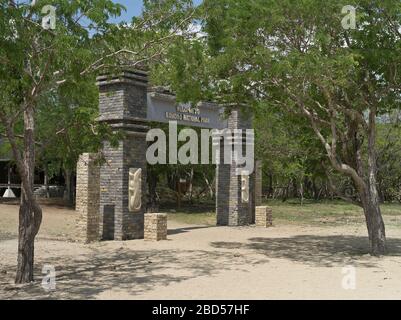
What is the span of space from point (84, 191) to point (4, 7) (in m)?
7.54

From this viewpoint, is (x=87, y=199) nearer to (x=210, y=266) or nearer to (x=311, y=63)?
(x=210, y=266)

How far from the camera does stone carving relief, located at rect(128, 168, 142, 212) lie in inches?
614

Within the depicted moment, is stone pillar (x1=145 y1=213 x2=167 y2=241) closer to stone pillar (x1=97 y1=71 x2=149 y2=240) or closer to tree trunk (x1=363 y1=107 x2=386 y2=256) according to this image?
stone pillar (x1=97 y1=71 x2=149 y2=240)

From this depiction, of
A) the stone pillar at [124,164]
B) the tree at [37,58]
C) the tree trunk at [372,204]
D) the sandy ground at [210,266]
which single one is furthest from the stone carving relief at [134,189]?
the tree trunk at [372,204]

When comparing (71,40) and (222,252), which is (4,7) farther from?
(222,252)

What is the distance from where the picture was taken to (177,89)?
13352 millimetres

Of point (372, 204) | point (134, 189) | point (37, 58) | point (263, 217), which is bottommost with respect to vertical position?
point (263, 217)

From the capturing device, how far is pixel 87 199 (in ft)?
47.6

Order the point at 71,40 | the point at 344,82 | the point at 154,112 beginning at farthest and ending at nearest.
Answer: the point at 154,112 → the point at 344,82 → the point at 71,40

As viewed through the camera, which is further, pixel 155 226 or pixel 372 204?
pixel 155 226

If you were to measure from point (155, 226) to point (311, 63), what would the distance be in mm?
6943

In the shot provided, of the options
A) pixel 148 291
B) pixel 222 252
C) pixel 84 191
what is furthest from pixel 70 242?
pixel 148 291

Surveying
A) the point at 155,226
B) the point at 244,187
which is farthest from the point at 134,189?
the point at 244,187

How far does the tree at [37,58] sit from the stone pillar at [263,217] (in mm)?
12433
